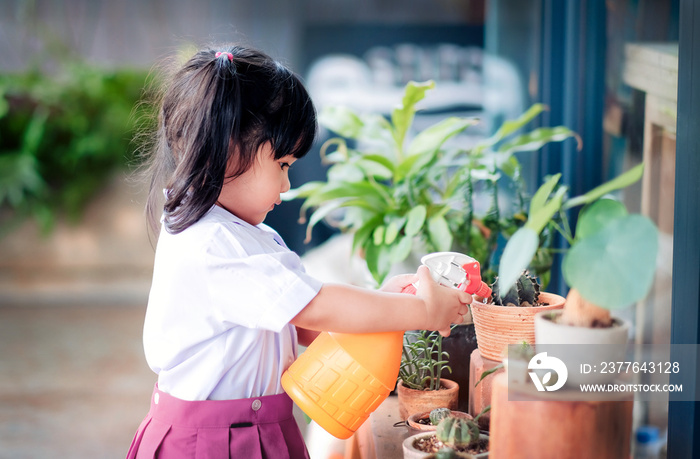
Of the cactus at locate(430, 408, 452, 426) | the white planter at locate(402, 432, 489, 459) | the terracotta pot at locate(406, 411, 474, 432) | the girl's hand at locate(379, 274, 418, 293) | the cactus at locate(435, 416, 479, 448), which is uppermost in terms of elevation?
the girl's hand at locate(379, 274, 418, 293)

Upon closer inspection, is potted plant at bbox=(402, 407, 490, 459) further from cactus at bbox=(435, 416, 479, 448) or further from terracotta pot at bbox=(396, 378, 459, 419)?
terracotta pot at bbox=(396, 378, 459, 419)

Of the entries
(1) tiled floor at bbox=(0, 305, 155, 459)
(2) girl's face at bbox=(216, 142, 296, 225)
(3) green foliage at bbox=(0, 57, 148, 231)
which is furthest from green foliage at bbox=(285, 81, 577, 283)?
(3) green foliage at bbox=(0, 57, 148, 231)

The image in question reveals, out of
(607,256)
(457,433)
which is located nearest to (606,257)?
(607,256)

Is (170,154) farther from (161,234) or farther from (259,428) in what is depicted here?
(259,428)

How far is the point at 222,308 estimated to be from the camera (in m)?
0.94

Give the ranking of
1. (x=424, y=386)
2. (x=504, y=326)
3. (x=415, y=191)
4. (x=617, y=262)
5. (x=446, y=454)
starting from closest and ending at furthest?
(x=617, y=262) → (x=446, y=454) → (x=504, y=326) → (x=424, y=386) → (x=415, y=191)

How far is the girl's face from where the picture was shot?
3.27 ft

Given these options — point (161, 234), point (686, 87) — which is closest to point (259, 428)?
point (161, 234)

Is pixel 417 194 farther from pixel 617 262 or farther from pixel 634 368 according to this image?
pixel 617 262

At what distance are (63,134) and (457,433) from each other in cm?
479

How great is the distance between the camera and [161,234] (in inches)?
43.1

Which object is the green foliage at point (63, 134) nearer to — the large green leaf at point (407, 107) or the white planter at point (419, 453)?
the large green leaf at point (407, 107)

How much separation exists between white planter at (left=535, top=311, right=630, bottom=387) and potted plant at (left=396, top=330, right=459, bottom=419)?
0.36 meters

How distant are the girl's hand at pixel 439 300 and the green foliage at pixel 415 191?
1.77 ft
